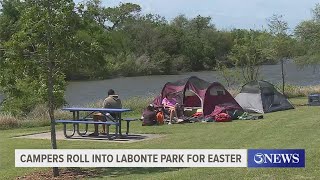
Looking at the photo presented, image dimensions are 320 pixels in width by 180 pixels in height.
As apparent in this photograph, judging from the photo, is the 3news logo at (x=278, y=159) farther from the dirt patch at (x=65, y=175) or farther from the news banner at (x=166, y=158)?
the dirt patch at (x=65, y=175)

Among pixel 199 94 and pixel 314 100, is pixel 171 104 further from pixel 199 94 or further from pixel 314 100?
pixel 314 100

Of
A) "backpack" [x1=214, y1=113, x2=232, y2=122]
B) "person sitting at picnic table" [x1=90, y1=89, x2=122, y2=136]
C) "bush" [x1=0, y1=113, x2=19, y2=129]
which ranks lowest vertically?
"bush" [x1=0, y1=113, x2=19, y2=129]

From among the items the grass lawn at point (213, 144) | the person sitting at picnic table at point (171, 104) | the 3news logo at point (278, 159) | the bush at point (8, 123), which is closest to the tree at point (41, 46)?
the grass lawn at point (213, 144)

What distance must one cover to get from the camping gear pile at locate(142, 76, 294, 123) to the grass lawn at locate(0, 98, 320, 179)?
5.11 ft

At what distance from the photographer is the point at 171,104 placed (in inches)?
735

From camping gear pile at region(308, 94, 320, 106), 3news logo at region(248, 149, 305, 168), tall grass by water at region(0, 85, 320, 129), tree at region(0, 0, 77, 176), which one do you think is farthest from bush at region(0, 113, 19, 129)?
3news logo at region(248, 149, 305, 168)

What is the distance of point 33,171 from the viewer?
9.15 metres

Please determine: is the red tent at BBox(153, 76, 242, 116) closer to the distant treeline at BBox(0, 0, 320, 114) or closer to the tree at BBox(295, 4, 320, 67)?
the distant treeline at BBox(0, 0, 320, 114)

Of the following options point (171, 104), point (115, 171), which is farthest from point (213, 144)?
point (171, 104)

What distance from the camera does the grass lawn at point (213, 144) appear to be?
7516mm

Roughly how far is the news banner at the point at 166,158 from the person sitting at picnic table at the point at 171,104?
26.3 ft

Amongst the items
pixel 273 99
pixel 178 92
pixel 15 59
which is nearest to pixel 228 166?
pixel 15 59

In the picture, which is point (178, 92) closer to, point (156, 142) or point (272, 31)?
point (156, 142)

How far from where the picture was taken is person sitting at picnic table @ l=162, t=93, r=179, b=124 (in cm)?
1750
